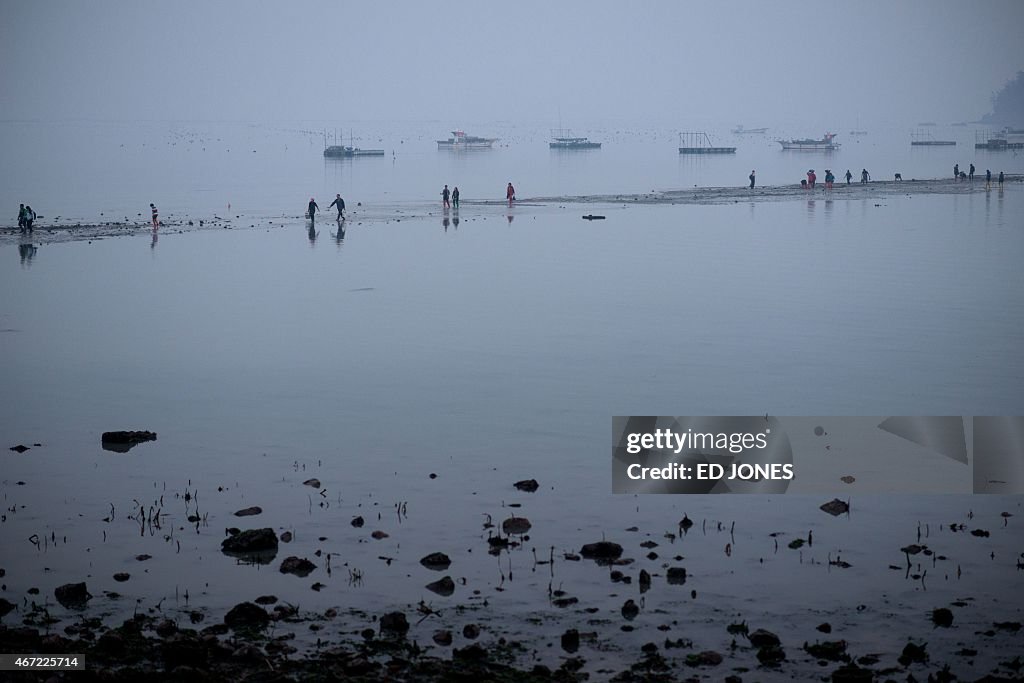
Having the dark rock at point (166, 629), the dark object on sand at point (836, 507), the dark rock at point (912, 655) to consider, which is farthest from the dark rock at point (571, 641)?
the dark object on sand at point (836, 507)

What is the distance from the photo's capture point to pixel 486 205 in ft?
Result: 325

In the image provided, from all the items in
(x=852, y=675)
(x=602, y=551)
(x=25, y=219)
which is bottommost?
(x=852, y=675)

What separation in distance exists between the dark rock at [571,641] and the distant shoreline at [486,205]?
60.3 metres

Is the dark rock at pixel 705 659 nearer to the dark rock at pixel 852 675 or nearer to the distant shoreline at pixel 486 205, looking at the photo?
the dark rock at pixel 852 675

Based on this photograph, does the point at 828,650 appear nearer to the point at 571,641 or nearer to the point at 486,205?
the point at 571,641

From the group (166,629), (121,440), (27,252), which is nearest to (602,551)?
(166,629)

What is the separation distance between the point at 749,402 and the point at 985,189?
8684 centimetres

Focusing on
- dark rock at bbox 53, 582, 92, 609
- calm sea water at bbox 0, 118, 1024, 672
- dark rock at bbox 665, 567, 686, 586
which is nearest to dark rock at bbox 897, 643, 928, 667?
calm sea water at bbox 0, 118, 1024, 672

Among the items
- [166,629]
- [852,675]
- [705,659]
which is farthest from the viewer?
[166,629]

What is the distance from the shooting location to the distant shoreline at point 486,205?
3022 inches

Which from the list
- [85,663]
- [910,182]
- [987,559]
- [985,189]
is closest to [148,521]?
[85,663]

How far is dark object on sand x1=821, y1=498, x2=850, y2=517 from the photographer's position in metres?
21.6

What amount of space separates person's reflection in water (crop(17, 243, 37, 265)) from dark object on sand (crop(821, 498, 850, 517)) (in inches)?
1855

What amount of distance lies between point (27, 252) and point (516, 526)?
50.4 m
